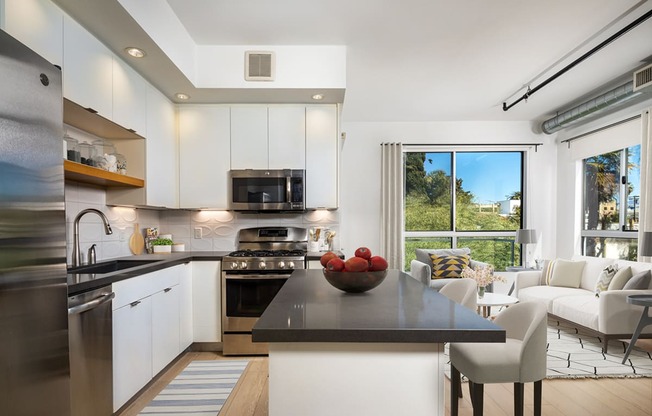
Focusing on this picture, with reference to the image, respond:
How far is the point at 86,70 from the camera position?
2234 mm

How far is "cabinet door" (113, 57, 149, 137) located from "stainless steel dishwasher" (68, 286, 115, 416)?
135cm

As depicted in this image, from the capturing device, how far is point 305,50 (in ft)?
10.6

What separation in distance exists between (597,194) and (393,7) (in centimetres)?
427

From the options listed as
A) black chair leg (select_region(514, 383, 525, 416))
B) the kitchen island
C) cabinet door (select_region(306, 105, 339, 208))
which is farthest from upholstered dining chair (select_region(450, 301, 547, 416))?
cabinet door (select_region(306, 105, 339, 208))

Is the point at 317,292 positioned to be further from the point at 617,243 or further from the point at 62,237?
the point at 617,243

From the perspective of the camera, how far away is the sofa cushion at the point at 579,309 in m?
3.48

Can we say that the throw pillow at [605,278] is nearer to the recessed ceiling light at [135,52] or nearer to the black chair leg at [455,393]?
the black chair leg at [455,393]

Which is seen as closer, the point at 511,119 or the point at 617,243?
the point at 617,243

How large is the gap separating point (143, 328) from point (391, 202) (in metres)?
3.93

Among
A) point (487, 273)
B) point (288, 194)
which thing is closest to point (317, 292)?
point (288, 194)

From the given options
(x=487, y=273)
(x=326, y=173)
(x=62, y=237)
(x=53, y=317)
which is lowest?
(x=487, y=273)

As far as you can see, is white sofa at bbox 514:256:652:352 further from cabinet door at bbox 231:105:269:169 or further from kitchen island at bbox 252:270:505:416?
cabinet door at bbox 231:105:269:169

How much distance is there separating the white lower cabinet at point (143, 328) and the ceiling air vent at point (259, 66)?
1819 mm

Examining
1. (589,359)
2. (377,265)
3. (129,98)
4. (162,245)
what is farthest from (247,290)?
(589,359)
